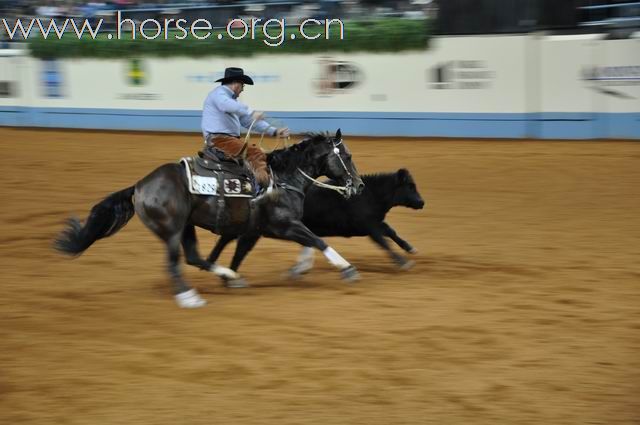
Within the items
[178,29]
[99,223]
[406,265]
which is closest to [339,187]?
[406,265]

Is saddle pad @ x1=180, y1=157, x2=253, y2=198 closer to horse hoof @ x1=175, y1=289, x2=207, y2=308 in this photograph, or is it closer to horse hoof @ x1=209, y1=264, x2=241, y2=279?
horse hoof @ x1=209, y1=264, x2=241, y2=279

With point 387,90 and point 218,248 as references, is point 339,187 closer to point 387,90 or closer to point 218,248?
point 218,248

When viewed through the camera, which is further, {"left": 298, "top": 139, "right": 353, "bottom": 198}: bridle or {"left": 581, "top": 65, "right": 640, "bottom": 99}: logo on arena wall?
{"left": 581, "top": 65, "right": 640, "bottom": 99}: logo on arena wall

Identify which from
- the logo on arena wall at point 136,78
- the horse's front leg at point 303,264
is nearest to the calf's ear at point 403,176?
the horse's front leg at point 303,264

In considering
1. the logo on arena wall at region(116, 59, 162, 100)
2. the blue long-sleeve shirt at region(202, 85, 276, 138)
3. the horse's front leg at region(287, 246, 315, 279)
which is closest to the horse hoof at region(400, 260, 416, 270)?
the horse's front leg at region(287, 246, 315, 279)

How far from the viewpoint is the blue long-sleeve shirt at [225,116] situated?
9375 mm

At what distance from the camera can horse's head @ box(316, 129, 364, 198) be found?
10.0m

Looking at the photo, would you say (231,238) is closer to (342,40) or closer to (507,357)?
(507,357)

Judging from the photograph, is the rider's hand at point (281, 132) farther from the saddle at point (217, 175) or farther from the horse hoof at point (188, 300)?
the horse hoof at point (188, 300)

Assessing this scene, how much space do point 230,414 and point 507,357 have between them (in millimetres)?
2344

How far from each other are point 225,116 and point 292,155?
35.8 inches

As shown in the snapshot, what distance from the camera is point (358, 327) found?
27.1 ft

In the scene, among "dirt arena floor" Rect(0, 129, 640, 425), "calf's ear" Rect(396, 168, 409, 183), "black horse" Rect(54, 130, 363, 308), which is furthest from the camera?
"calf's ear" Rect(396, 168, 409, 183)

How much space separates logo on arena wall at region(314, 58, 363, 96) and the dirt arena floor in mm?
8297
